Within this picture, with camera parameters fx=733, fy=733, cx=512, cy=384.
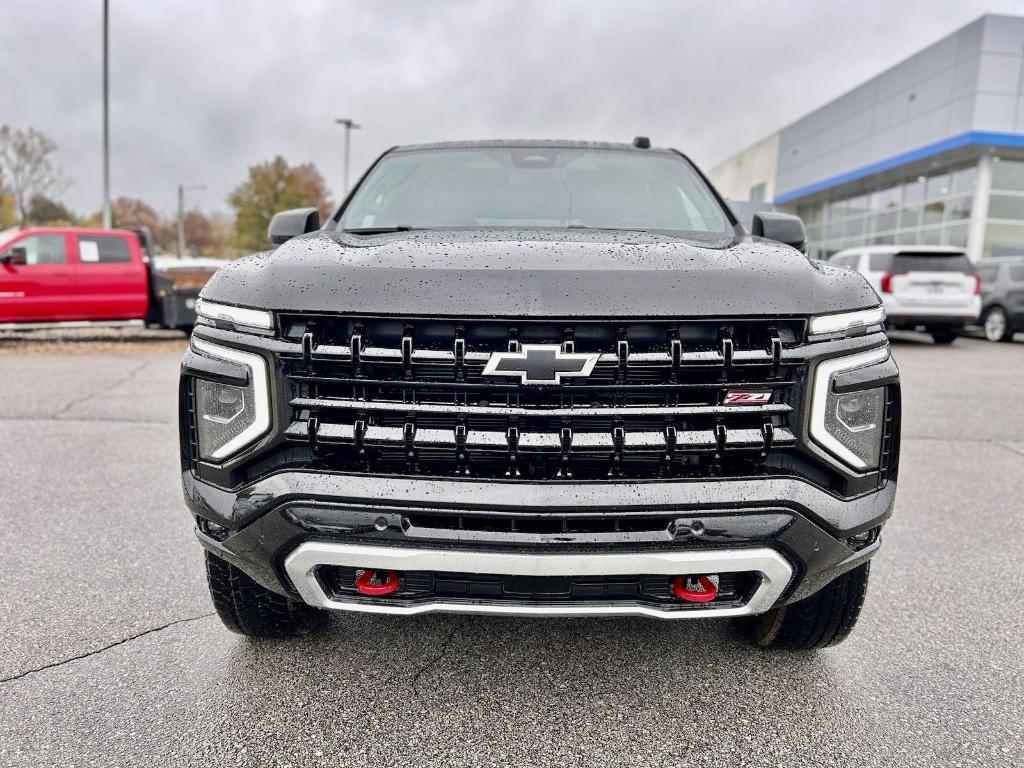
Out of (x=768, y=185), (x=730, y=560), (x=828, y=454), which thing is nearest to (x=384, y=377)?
(x=730, y=560)

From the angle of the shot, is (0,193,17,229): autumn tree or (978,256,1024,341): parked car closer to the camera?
(978,256,1024,341): parked car

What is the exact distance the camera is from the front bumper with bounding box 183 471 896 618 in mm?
1829

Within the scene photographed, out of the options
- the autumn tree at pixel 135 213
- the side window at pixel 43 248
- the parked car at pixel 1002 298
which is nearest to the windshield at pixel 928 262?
the parked car at pixel 1002 298

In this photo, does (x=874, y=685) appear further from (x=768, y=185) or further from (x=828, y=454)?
(x=768, y=185)

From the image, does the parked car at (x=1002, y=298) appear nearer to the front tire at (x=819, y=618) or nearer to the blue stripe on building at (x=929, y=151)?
the blue stripe on building at (x=929, y=151)

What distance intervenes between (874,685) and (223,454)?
6.83 ft

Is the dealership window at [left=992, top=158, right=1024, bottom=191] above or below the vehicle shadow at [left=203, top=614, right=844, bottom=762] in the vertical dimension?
above

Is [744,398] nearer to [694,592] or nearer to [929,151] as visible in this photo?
[694,592]

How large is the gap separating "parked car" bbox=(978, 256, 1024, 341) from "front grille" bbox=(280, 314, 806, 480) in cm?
1483

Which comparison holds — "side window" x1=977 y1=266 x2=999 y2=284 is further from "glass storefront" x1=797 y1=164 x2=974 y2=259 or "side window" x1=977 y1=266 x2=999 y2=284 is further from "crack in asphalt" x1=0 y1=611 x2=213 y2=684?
"crack in asphalt" x1=0 y1=611 x2=213 y2=684

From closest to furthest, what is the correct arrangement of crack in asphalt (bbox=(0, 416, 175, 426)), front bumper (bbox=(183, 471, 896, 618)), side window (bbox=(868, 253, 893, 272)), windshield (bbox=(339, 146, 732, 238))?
front bumper (bbox=(183, 471, 896, 618)) < windshield (bbox=(339, 146, 732, 238)) < crack in asphalt (bbox=(0, 416, 175, 426)) < side window (bbox=(868, 253, 893, 272))

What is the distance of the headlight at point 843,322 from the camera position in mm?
1911

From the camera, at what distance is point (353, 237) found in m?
2.50

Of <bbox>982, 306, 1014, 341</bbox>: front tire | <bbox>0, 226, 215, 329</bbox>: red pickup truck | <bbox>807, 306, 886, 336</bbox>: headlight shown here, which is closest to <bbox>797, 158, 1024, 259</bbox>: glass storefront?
<bbox>982, 306, 1014, 341</bbox>: front tire
